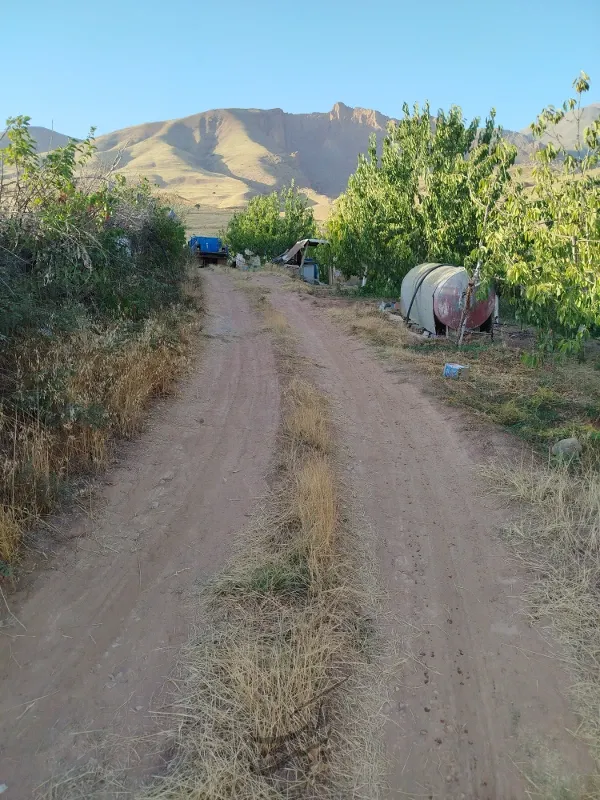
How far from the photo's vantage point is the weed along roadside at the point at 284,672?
263cm

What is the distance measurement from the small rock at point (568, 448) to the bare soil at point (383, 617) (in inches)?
26.3

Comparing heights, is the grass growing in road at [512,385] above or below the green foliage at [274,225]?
below

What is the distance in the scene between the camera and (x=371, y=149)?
832 inches

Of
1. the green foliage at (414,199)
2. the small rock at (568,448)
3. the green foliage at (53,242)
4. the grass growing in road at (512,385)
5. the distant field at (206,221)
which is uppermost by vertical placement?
the distant field at (206,221)

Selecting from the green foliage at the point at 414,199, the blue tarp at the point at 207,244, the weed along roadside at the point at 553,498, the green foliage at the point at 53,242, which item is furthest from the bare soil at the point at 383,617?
the blue tarp at the point at 207,244

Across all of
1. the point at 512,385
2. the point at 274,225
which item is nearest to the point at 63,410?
the point at 512,385

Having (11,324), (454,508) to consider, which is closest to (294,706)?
(454,508)

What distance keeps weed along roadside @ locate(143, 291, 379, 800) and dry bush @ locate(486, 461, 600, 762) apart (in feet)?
4.17

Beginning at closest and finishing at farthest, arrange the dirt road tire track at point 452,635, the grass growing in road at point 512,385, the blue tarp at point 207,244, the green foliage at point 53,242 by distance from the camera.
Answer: the dirt road tire track at point 452,635 → the green foliage at point 53,242 → the grass growing in road at point 512,385 → the blue tarp at point 207,244

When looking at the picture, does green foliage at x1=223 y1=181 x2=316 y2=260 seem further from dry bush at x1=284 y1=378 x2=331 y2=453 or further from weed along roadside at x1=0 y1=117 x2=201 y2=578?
dry bush at x1=284 y1=378 x2=331 y2=453

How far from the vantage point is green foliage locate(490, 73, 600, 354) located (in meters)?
5.64

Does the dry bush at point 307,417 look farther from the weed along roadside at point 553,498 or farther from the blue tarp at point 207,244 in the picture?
the blue tarp at point 207,244


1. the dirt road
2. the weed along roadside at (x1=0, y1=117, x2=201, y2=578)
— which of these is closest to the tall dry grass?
the weed along roadside at (x1=0, y1=117, x2=201, y2=578)

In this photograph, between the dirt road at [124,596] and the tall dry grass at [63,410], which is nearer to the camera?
the dirt road at [124,596]
